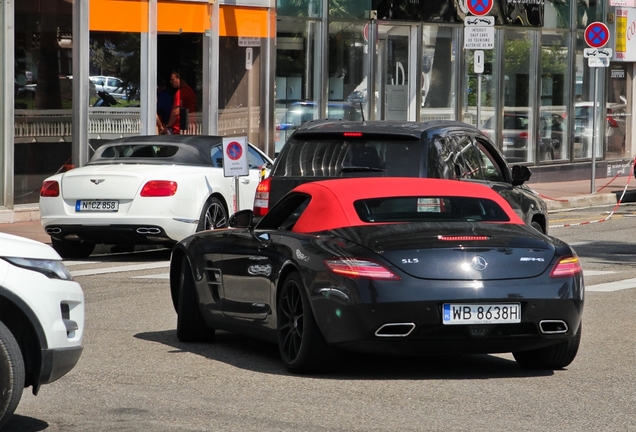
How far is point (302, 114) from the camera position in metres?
27.5

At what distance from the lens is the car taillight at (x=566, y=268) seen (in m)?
8.41

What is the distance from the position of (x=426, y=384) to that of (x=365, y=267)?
2.55ft

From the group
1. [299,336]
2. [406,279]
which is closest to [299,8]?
[299,336]

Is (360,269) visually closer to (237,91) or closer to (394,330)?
(394,330)

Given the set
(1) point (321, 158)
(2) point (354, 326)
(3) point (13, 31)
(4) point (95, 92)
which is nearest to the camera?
(2) point (354, 326)

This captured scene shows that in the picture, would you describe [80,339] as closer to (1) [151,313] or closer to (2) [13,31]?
(1) [151,313]

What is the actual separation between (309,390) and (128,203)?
328 inches

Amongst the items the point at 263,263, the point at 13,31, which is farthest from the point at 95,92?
the point at 263,263

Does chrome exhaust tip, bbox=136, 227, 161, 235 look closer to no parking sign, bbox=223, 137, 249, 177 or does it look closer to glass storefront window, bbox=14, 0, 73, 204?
no parking sign, bbox=223, 137, 249, 177

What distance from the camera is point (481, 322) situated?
8148 mm

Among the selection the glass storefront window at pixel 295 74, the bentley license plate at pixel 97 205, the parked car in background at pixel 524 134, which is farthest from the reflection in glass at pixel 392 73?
the bentley license plate at pixel 97 205

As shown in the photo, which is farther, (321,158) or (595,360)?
(321,158)

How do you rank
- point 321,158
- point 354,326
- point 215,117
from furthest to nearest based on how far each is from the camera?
point 215,117
point 321,158
point 354,326

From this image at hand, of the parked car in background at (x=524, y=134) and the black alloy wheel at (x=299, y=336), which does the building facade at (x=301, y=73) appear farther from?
the black alloy wheel at (x=299, y=336)
